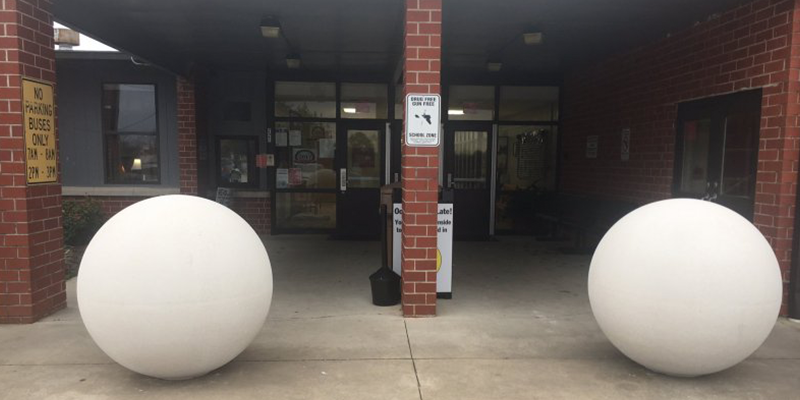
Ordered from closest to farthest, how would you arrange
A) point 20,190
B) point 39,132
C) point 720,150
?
1. point 20,190
2. point 39,132
3. point 720,150

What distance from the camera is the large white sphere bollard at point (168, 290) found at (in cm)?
350

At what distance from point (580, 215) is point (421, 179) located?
5.66 metres

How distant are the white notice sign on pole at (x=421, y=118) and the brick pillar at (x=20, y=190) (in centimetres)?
383

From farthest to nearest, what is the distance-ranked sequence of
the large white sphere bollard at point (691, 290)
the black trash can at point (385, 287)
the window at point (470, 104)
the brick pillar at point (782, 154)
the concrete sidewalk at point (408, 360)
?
the window at point (470, 104)
the black trash can at point (385, 287)
the brick pillar at point (782, 154)
the concrete sidewalk at point (408, 360)
the large white sphere bollard at point (691, 290)

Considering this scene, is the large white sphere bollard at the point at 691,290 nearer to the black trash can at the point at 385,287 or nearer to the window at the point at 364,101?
the black trash can at the point at 385,287

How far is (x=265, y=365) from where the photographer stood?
4.28 meters

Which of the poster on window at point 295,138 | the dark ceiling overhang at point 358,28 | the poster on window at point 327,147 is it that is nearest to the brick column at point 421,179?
the dark ceiling overhang at point 358,28

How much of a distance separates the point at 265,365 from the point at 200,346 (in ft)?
2.59

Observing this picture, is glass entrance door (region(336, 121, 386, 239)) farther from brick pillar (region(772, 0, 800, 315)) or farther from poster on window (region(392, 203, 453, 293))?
brick pillar (region(772, 0, 800, 315))

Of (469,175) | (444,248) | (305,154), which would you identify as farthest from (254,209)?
(444,248)

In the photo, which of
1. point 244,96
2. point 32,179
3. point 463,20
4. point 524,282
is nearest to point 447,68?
point 463,20

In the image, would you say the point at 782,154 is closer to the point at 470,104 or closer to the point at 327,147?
the point at 470,104

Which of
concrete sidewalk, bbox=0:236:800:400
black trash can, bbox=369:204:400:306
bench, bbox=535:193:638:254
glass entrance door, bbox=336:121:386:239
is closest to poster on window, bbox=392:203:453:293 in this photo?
concrete sidewalk, bbox=0:236:800:400

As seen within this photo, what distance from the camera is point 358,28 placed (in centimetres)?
746
